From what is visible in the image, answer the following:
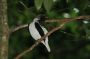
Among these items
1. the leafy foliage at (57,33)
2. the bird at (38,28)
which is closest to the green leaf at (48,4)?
the leafy foliage at (57,33)

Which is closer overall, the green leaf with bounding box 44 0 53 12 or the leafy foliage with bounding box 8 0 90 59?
the green leaf with bounding box 44 0 53 12

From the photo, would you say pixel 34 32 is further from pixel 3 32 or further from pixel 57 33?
pixel 3 32

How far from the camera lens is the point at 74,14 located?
229cm

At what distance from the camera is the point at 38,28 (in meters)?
2.25

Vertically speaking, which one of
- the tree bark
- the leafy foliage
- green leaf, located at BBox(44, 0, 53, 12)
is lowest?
the leafy foliage

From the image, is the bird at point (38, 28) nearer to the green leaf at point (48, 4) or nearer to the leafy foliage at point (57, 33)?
the leafy foliage at point (57, 33)

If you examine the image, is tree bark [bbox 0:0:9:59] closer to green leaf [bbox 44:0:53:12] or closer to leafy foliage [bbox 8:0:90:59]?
green leaf [bbox 44:0:53:12]

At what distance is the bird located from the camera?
220 centimetres

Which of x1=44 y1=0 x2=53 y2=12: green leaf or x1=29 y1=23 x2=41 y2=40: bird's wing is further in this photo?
x1=29 y1=23 x2=41 y2=40: bird's wing

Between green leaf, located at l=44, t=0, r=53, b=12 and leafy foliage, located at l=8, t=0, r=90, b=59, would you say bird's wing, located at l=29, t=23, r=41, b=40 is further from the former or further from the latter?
green leaf, located at l=44, t=0, r=53, b=12

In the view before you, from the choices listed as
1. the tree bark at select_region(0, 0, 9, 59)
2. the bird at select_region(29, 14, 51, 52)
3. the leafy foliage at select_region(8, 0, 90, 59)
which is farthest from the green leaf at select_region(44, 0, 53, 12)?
the bird at select_region(29, 14, 51, 52)

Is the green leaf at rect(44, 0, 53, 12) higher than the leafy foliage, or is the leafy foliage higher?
the green leaf at rect(44, 0, 53, 12)

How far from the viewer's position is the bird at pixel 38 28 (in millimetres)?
2197

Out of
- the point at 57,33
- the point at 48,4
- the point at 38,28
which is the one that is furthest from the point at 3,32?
the point at 57,33
